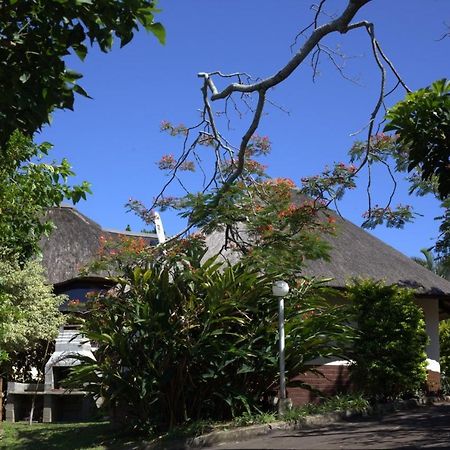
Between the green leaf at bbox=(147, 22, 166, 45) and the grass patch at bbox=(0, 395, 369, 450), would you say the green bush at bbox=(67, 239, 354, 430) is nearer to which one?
the grass patch at bbox=(0, 395, 369, 450)

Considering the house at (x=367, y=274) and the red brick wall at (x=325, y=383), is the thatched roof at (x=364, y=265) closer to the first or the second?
the house at (x=367, y=274)

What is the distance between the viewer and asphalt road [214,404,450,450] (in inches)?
371

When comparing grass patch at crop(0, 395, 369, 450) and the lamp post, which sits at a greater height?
A: the lamp post

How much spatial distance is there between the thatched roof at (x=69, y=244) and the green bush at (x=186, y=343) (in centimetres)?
843

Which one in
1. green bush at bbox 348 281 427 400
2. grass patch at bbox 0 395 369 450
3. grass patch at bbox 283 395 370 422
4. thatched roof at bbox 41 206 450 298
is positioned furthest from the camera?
thatched roof at bbox 41 206 450 298

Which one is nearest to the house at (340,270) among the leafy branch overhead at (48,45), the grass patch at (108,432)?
the grass patch at (108,432)

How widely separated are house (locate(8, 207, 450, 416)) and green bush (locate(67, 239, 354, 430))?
93.0 inches

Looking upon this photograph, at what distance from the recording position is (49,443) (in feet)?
40.6

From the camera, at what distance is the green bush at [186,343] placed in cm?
1162

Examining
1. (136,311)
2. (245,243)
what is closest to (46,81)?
(136,311)

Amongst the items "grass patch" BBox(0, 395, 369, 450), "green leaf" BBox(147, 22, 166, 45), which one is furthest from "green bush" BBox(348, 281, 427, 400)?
"green leaf" BBox(147, 22, 166, 45)

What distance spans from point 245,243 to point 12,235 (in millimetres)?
4458

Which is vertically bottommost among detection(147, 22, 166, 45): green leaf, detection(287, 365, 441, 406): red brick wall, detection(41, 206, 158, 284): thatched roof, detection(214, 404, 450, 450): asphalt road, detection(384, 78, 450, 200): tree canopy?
detection(214, 404, 450, 450): asphalt road

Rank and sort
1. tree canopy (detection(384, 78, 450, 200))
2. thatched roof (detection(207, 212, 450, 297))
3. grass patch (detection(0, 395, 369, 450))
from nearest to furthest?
tree canopy (detection(384, 78, 450, 200)) < grass patch (detection(0, 395, 369, 450)) < thatched roof (detection(207, 212, 450, 297))
